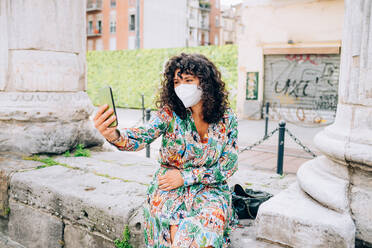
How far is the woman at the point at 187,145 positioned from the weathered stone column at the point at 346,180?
32 cm

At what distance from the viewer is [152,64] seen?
16.5 m

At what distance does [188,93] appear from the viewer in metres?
2.15

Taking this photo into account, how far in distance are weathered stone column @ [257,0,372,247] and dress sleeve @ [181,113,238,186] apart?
0.30 meters

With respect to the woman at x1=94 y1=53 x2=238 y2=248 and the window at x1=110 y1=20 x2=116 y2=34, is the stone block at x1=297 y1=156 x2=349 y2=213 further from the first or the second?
the window at x1=110 y1=20 x2=116 y2=34

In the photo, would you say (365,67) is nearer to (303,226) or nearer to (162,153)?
(303,226)

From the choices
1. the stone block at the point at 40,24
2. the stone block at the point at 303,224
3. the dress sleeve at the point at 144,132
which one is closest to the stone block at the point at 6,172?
the stone block at the point at 40,24

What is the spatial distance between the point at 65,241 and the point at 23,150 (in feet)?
4.42

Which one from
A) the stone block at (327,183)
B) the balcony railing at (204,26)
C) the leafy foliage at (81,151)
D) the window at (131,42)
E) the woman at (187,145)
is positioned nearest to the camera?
the stone block at (327,183)

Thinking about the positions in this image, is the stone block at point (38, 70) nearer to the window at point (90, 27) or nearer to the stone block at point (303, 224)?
the stone block at point (303, 224)

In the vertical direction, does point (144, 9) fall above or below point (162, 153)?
above

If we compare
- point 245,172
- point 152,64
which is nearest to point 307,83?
point 152,64

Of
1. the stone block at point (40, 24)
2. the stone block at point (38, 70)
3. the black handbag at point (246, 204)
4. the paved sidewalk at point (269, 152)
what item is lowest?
the paved sidewalk at point (269, 152)

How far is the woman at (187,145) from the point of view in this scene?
1.97m

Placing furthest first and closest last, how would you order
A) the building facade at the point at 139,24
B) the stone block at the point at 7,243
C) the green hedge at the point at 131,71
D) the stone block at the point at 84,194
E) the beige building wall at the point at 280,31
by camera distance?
the building facade at the point at 139,24, the green hedge at the point at 131,71, the beige building wall at the point at 280,31, the stone block at the point at 7,243, the stone block at the point at 84,194
